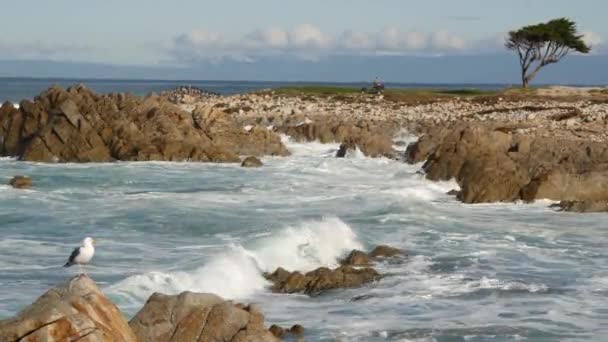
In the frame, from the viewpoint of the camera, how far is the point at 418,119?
49188 millimetres

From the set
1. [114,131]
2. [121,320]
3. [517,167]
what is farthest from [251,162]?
[121,320]

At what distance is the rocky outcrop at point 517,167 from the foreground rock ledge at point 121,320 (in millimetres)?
15749

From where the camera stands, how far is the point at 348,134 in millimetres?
43125

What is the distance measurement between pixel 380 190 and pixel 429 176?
7.79ft

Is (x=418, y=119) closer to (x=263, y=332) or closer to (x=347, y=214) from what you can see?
(x=347, y=214)

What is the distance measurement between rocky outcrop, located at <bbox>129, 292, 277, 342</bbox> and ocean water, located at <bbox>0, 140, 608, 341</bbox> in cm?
222

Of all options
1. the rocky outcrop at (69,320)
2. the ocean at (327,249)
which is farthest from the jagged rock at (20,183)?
the rocky outcrop at (69,320)

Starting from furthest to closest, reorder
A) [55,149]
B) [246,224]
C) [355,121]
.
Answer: [355,121] → [55,149] → [246,224]

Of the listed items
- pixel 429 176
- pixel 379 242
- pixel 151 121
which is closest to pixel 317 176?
pixel 429 176

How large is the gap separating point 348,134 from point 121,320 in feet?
118

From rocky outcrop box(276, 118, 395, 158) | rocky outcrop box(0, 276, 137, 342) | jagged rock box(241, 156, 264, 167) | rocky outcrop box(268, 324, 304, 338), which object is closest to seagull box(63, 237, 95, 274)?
rocky outcrop box(268, 324, 304, 338)

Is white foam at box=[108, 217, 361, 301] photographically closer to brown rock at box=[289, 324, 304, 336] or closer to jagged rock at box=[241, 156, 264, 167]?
brown rock at box=[289, 324, 304, 336]

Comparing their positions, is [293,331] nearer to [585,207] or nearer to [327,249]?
[327,249]

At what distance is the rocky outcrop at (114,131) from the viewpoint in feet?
116
